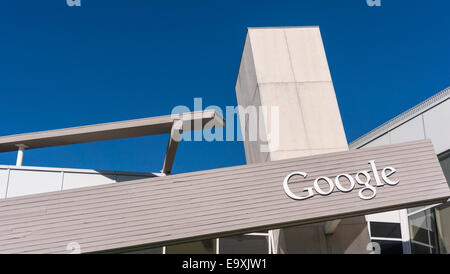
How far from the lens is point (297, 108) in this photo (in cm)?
1391

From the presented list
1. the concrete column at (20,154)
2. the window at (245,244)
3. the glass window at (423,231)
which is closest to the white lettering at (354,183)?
the window at (245,244)

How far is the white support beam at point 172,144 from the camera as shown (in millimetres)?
13781

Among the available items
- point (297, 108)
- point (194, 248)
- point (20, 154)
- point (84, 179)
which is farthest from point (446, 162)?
point (20, 154)

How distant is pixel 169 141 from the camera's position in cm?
1453

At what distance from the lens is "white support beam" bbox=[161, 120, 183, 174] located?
1378 centimetres

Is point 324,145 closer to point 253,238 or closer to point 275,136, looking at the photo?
point 275,136

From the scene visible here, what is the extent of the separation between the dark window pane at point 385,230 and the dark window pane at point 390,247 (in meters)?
0.21

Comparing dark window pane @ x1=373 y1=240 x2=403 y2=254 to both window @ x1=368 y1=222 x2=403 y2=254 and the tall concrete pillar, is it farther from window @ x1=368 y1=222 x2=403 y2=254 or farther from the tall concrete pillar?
the tall concrete pillar

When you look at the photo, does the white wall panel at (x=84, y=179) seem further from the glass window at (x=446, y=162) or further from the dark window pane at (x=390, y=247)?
the glass window at (x=446, y=162)

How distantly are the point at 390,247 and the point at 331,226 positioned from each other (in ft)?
15.2

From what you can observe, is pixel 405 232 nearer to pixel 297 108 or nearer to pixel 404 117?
pixel 404 117

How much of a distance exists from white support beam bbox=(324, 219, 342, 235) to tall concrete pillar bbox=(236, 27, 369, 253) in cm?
5
